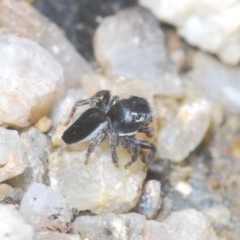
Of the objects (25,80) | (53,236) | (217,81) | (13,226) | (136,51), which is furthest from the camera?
(217,81)

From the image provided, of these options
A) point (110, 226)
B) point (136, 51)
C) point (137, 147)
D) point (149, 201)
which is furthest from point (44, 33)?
point (110, 226)

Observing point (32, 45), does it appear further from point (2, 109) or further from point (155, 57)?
point (155, 57)

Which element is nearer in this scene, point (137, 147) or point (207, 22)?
point (137, 147)

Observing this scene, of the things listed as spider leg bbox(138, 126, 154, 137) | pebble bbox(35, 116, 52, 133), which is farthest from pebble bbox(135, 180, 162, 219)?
pebble bbox(35, 116, 52, 133)

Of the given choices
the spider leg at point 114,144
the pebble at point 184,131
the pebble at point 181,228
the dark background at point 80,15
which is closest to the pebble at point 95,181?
the spider leg at point 114,144

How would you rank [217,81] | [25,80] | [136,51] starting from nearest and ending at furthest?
1. [25,80]
2. [136,51]
3. [217,81]

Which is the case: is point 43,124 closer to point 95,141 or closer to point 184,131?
point 95,141

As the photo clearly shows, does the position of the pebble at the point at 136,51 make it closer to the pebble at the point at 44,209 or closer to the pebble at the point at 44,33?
the pebble at the point at 44,33
